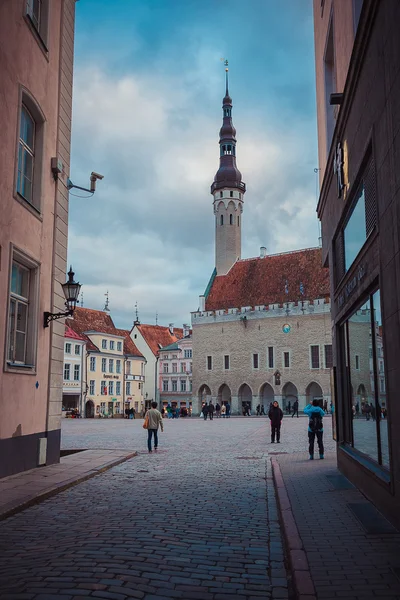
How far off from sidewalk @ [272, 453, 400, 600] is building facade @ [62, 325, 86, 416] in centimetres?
5076

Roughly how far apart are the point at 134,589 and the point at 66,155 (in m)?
12.3

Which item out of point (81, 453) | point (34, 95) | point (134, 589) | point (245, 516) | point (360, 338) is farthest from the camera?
point (81, 453)

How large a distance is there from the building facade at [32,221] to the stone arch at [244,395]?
57.1 meters

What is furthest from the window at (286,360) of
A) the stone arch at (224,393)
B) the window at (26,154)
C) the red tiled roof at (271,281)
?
the window at (26,154)

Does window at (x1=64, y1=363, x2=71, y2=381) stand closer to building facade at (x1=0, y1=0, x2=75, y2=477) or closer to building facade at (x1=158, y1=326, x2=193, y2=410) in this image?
building facade at (x1=158, y1=326, x2=193, y2=410)

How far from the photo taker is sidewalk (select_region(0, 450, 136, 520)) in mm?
8727

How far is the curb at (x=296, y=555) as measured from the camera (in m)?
4.80

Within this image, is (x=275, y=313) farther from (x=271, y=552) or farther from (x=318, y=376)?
(x=271, y=552)

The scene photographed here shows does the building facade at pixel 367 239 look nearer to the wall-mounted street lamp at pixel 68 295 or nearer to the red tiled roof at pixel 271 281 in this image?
the wall-mounted street lamp at pixel 68 295

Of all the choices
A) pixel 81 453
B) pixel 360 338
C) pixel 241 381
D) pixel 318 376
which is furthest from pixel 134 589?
pixel 241 381

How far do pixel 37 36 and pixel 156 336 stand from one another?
7509 centimetres

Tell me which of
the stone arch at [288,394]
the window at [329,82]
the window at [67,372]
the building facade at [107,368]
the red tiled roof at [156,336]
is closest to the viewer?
the window at [329,82]

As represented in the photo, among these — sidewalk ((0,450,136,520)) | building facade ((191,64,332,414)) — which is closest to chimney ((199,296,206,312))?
building facade ((191,64,332,414))

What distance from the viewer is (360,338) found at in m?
10.1
